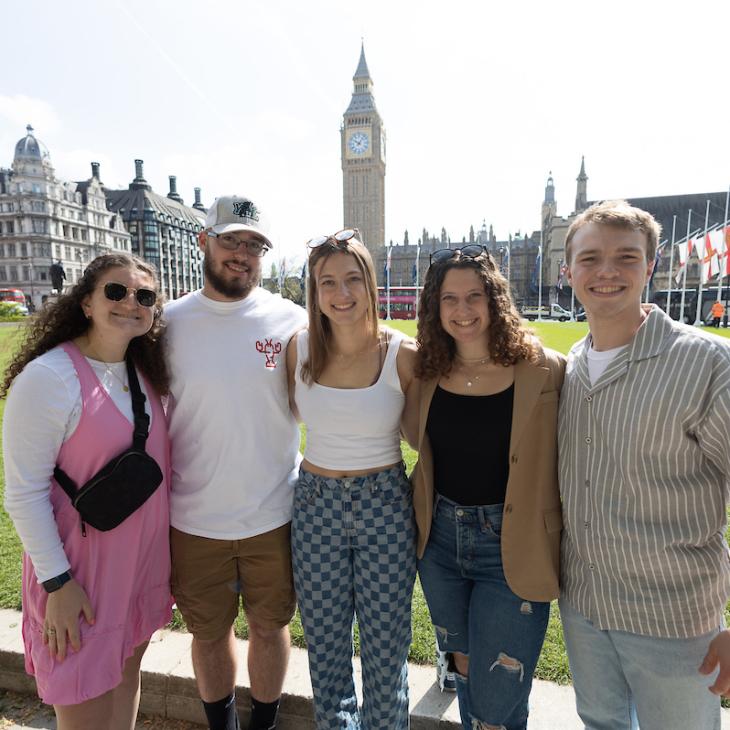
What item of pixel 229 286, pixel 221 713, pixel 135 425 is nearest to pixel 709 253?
pixel 229 286

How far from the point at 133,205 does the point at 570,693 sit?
245 feet

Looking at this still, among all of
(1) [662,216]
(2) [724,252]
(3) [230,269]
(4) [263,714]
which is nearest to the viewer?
(4) [263,714]

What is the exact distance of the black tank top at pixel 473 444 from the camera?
79.5 inches

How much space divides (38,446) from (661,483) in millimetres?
2141

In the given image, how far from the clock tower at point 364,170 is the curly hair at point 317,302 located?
246 ft

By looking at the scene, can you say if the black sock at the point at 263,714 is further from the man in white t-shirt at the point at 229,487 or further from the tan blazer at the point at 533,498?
the tan blazer at the point at 533,498

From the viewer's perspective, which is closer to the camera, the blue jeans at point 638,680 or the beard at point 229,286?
the blue jeans at point 638,680

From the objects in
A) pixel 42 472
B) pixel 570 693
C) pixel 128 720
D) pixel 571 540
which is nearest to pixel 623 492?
pixel 571 540

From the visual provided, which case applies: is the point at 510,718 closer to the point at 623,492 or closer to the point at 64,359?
the point at 623,492

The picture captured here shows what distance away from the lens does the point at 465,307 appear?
2.09 metres

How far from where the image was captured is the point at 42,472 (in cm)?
181

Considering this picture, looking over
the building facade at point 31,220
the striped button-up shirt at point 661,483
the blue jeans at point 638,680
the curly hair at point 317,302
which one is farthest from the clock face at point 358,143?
the blue jeans at point 638,680

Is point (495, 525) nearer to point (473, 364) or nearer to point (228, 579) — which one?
point (473, 364)

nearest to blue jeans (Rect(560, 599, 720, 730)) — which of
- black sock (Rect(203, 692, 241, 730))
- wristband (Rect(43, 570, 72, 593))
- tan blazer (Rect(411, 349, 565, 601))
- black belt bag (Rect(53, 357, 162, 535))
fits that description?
tan blazer (Rect(411, 349, 565, 601))
